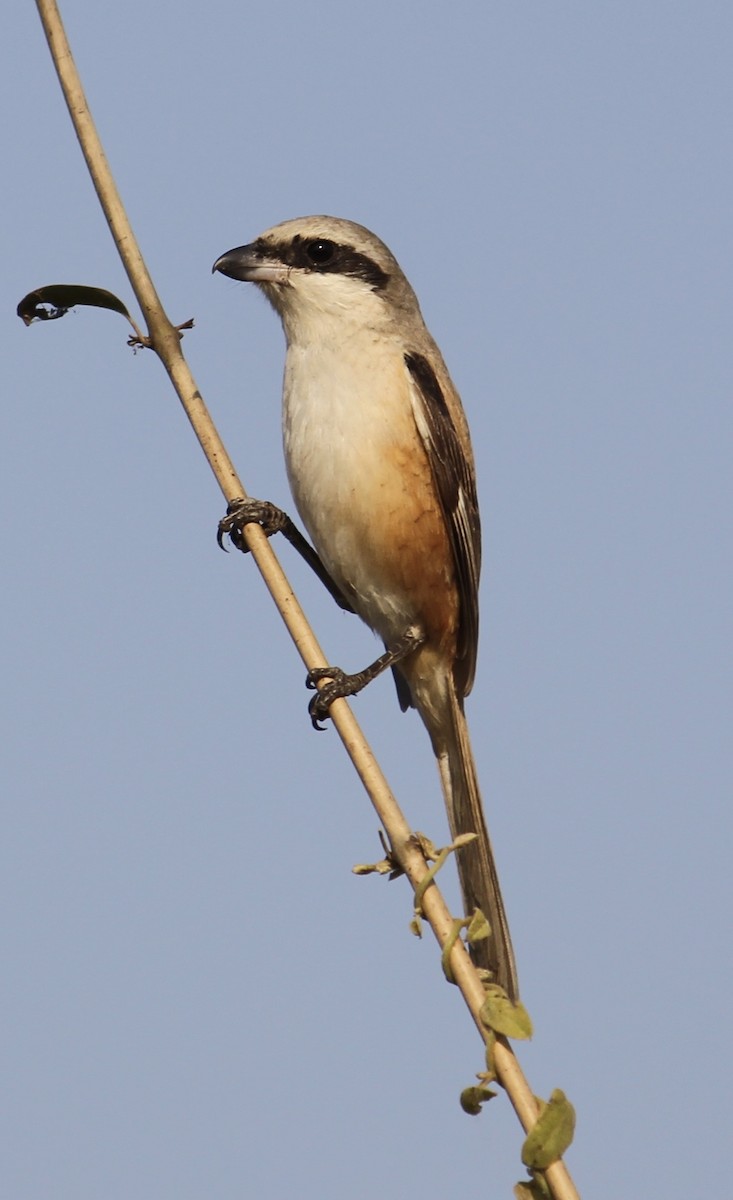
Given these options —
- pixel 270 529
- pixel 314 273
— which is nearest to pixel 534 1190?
pixel 270 529

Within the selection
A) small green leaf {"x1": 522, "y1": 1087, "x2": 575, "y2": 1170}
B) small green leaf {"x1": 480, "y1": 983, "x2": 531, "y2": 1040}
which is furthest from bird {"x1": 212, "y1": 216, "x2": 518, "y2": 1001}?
small green leaf {"x1": 522, "y1": 1087, "x2": 575, "y2": 1170}

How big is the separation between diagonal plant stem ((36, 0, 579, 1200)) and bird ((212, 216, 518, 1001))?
4.16ft

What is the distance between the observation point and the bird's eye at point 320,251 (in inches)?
200

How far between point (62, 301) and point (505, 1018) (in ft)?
6.15

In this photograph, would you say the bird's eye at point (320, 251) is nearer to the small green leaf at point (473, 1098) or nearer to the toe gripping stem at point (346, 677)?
the toe gripping stem at point (346, 677)

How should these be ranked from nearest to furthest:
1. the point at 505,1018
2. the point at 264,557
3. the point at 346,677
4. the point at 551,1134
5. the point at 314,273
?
1. the point at 551,1134
2. the point at 505,1018
3. the point at 264,557
4. the point at 346,677
5. the point at 314,273

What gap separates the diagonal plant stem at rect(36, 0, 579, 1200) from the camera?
2.71 m

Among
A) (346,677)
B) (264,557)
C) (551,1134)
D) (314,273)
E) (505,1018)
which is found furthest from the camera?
(314,273)

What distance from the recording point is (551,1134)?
2.44 meters

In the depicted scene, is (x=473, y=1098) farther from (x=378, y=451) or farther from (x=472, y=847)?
(x=378, y=451)

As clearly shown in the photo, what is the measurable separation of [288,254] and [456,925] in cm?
303

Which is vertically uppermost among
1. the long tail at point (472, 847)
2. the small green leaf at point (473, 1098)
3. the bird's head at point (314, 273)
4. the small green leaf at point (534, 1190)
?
the bird's head at point (314, 273)

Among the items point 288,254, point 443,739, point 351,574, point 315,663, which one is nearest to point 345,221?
point 288,254

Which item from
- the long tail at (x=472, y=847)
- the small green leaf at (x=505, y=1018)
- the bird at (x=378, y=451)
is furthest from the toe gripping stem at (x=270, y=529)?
the small green leaf at (x=505, y=1018)
